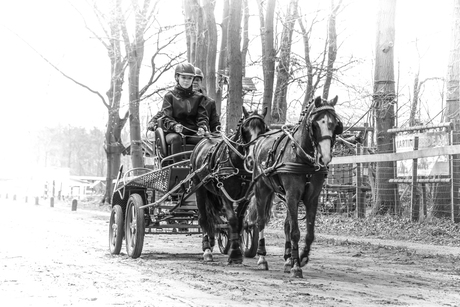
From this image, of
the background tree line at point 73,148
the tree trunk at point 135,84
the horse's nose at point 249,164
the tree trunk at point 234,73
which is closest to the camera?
the horse's nose at point 249,164

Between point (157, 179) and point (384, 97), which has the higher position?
point (384, 97)

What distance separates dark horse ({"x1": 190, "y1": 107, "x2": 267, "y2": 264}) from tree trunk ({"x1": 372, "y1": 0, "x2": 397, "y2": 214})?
7562mm

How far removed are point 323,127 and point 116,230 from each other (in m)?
5.11

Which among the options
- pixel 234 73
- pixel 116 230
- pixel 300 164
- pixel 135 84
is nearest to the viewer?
pixel 300 164

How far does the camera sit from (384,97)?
18.3 meters

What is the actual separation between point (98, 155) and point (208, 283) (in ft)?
222

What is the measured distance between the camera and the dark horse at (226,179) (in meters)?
10.4

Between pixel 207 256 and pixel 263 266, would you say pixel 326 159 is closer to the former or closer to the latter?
pixel 263 266

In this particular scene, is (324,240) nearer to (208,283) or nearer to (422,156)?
(422,156)

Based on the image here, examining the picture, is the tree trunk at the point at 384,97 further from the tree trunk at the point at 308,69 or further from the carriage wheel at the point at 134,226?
the carriage wheel at the point at 134,226

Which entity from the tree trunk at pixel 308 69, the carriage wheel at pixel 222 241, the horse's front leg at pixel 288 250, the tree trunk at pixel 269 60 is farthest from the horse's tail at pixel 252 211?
the tree trunk at pixel 308 69

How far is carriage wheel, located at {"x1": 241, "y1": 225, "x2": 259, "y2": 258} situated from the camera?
11424 mm

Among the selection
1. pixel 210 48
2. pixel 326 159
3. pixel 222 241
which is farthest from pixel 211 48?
pixel 326 159

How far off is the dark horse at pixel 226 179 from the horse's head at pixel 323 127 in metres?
1.52
